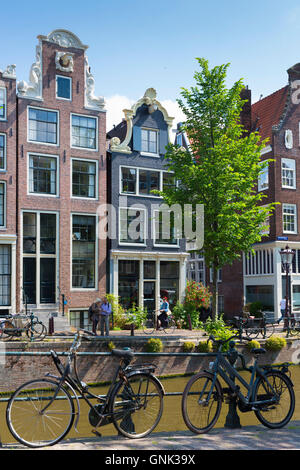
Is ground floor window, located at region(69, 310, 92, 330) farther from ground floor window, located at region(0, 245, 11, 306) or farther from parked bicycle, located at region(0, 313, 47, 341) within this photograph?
parked bicycle, located at region(0, 313, 47, 341)

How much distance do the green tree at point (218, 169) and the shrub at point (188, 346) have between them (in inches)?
103

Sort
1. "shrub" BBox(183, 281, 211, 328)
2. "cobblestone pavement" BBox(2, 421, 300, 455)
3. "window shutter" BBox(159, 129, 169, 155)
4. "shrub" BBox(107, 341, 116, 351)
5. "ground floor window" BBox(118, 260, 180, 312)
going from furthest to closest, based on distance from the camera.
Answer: "window shutter" BBox(159, 129, 169, 155) → "ground floor window" BBox(118, 260, 180, 312) → "shrub" BBox(183, 281, 211, 328) → "shrub" BBox(107, 341, 116, 351) → "cobblestone pavement" BBox(2, 421, 300, 455)

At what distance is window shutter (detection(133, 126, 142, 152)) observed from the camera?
27.8m

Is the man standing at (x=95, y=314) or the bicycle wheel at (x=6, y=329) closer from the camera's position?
the bicycle wheel at (x=6, y=329)

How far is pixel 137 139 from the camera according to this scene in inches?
1099

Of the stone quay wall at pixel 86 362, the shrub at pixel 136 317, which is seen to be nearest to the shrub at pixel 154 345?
the stone quay wall at pixel 86 362

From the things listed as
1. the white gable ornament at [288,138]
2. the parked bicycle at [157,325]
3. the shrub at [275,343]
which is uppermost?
the white gable ornament at [288,138]

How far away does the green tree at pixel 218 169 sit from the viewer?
2098cm

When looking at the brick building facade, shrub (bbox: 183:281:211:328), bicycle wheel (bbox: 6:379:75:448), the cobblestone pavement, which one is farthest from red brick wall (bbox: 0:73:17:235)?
the cobblestone pavement

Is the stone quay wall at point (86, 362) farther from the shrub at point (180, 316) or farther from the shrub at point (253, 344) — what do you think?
the shrub at point (180, 316)

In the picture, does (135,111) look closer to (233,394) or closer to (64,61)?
(64,61)

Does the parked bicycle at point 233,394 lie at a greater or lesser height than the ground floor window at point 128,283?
lesser

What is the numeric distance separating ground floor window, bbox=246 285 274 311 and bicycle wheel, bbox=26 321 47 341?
16387 millimetres
